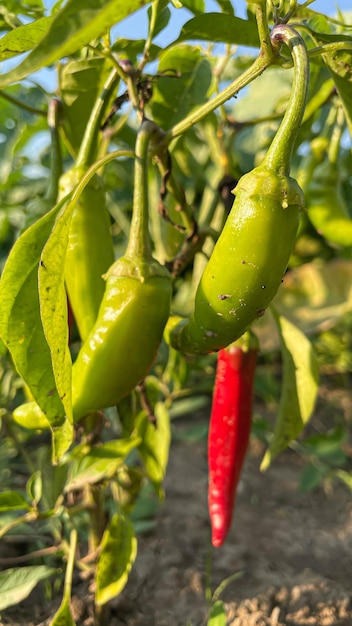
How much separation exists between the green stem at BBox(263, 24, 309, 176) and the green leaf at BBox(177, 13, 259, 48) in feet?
0.59

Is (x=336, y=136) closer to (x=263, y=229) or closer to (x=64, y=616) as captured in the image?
(x=263, y=229)

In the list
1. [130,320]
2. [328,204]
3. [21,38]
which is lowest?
[328,204]

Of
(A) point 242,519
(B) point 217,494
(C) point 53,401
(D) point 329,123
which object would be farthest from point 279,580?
(D) point 329,123

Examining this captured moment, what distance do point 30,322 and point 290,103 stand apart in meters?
0.42

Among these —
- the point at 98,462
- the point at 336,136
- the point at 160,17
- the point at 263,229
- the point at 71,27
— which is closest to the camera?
the point at 71,27

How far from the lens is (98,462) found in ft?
3.87

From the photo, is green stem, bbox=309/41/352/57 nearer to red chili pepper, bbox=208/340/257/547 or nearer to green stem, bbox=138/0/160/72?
green stem, bbox=138/0/160/72

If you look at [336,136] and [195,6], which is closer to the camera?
[195,6]

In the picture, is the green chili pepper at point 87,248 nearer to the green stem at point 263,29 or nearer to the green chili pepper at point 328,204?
the green stem at point 263,29

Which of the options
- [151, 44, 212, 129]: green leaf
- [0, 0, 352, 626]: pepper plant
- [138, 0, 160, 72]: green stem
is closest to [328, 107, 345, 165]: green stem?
[0, 0, 352, 626]: pepper plant

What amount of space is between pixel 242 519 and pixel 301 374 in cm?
89

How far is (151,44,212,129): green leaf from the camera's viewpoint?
1106 mm

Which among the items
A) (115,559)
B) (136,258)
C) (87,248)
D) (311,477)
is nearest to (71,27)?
(136,258)

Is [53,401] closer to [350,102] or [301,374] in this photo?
[301,374]
